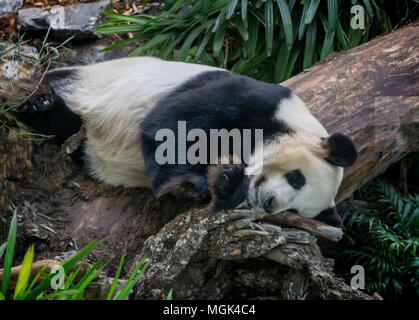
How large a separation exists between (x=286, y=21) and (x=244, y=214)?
1.96m

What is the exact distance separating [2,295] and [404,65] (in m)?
2.54

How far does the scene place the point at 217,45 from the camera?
3467mm

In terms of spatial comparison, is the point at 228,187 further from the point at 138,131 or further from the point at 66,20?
the point at 66,20

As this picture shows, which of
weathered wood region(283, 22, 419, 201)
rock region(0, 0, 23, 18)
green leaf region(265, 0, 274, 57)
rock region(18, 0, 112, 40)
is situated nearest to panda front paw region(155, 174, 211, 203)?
weathered wood region(283, 22, 419, 201)

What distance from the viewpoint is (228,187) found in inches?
75.7

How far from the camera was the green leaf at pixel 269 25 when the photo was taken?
334 cm

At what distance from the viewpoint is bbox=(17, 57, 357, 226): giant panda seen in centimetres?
202

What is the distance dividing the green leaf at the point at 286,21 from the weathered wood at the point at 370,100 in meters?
0.51

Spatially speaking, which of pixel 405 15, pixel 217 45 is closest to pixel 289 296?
pixel 217 45

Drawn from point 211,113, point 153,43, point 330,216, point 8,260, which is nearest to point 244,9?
point 153,43

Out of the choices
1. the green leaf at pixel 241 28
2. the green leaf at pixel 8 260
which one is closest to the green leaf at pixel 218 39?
the green leaf at pixel 241 28

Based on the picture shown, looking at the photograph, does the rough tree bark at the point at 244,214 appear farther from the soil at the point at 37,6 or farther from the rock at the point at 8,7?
the rock at the point at 8,7

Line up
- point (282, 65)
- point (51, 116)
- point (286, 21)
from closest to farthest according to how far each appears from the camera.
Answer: point (51, 116)
point (286, 21)
point (282, 65)

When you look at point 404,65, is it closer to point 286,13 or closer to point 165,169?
point 286,13
